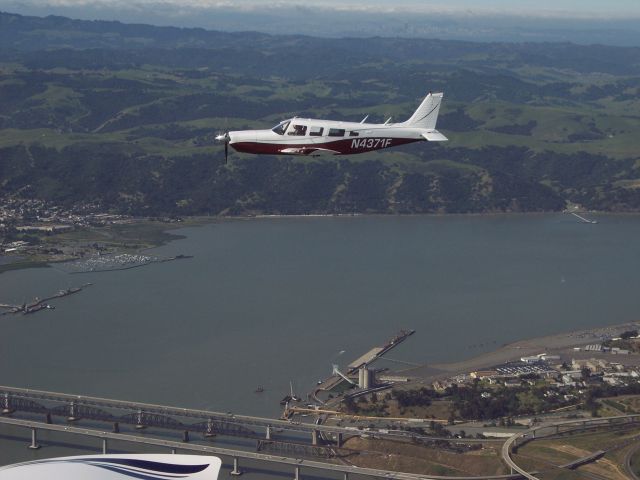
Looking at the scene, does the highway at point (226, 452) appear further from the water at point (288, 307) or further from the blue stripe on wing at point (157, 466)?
the blue stripe on wing at point (157, 466)

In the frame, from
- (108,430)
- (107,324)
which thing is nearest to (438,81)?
(107,324)

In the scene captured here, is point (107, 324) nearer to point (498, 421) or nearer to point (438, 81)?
point (498, 421)

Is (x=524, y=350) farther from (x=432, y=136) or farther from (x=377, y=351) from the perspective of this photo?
(x=432, y=136)

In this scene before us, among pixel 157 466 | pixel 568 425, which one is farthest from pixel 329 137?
pixel 568 425

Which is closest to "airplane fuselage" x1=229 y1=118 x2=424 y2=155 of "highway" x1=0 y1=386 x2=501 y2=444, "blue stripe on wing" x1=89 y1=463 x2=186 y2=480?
"blue stripe on wing" x1=89 y1=463 x2=186 y2=480

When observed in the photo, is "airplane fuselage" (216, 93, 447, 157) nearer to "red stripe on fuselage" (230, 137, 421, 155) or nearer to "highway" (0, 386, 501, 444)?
"red stripe on fuselage" (230, 137, 421, 155)

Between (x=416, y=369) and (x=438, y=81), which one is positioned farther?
(x=438, y=81)
